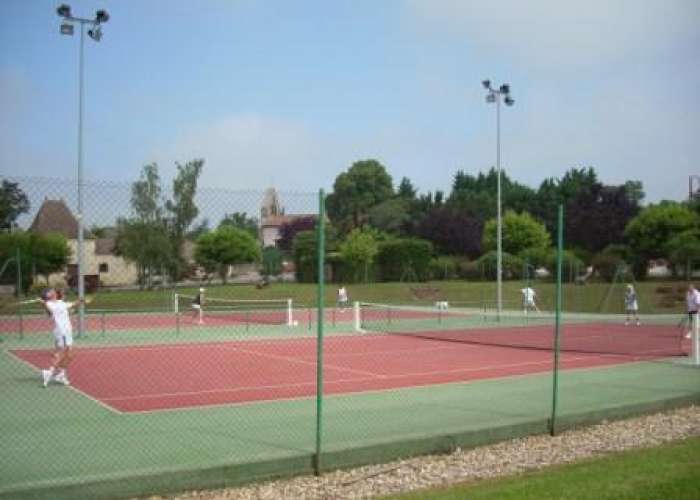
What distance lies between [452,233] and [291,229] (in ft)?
214

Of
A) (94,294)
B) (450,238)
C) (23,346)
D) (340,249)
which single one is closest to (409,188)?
(450,238)

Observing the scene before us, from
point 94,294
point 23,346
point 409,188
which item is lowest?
point 23,346

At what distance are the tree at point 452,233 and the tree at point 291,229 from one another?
211 feet

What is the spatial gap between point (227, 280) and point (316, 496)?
→ 6.43 meters

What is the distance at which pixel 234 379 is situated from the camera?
14.2m

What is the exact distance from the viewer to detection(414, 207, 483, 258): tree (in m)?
73.1

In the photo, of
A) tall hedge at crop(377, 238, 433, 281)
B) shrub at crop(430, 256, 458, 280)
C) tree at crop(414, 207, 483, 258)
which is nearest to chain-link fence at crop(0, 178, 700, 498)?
tall hedge at crop(377, 238, 433, 281)

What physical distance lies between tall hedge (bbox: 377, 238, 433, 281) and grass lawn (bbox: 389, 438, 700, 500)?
4957 centimetres

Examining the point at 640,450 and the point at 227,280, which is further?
the point at 227,280

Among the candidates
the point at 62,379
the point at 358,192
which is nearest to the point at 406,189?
the point at 358,192

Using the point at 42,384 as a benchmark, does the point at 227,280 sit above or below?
above

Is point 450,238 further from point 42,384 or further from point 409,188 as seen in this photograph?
point 42,384

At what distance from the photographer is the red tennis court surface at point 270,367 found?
12500mm

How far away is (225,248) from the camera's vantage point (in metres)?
10.7
